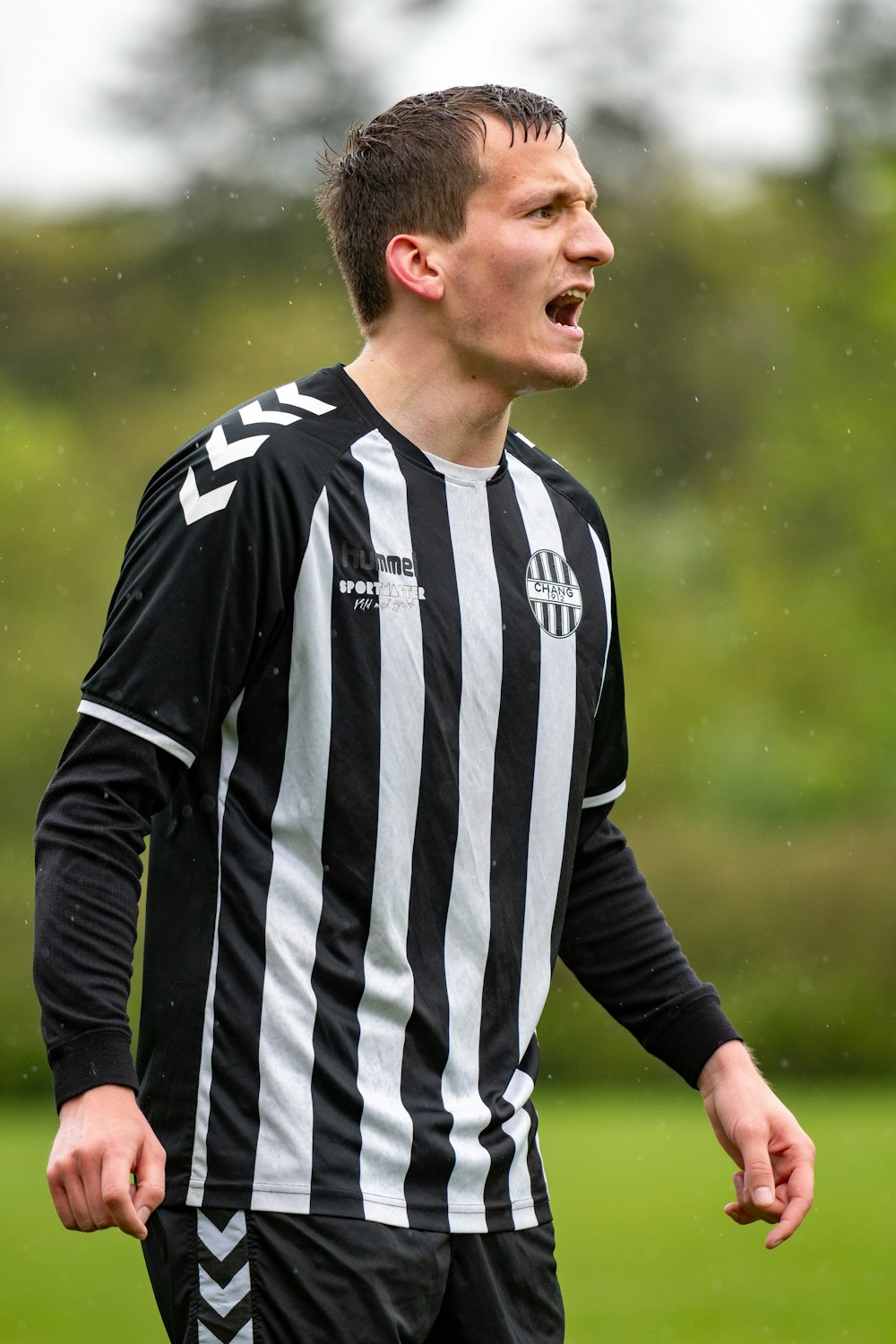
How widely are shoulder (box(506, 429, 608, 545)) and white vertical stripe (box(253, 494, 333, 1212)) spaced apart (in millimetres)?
410

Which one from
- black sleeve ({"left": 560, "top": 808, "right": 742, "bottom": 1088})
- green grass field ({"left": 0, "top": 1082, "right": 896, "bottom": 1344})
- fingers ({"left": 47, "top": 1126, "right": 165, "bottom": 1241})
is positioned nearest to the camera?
fingers ({"left": 47, "top": 1126, "right": 165, "bottom": 1241})

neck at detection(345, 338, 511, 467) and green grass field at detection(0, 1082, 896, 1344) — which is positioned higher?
neck at detection(345, 338, 511, 467)

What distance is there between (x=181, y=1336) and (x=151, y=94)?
13.9 m

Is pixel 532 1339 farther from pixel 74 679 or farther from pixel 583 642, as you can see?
pixel 74 679

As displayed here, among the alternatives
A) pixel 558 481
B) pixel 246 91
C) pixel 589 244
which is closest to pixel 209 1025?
pixel 558 481

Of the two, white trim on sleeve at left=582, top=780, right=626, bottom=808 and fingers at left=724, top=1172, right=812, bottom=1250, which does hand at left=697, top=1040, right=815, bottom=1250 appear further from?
white trim on sleeve at left=582, top=780, right=626, bottom=808

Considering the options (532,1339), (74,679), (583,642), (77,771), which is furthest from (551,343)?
(74,679)

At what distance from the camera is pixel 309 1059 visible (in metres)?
1.69

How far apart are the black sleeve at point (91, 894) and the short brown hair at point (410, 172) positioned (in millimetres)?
669

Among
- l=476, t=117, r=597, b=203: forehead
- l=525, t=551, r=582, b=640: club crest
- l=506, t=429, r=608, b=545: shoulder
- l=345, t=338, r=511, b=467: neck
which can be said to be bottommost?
l=525, t=551, r=582, b=640: club crest

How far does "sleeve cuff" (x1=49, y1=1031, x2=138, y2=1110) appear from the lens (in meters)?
1.55

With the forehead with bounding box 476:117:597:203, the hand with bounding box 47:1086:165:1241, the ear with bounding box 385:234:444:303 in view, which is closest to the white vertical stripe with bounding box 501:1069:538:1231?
the hand with bounding box 47:1086:165:1241

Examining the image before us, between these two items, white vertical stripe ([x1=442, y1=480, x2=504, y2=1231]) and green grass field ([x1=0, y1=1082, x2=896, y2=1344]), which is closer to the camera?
white vertical stripe ([x1=442, y1=480, x2=504, y2=1231])

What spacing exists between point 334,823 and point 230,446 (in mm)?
386
